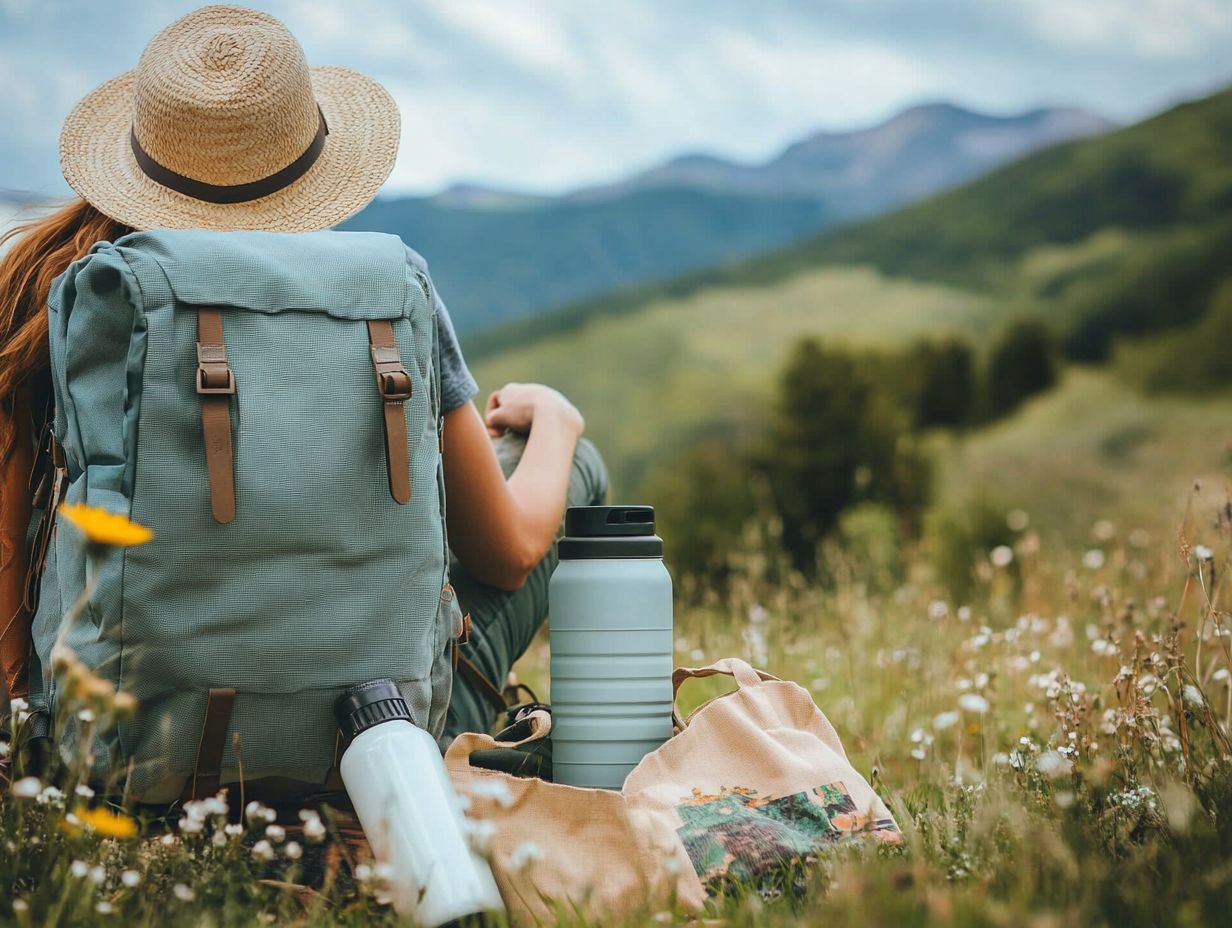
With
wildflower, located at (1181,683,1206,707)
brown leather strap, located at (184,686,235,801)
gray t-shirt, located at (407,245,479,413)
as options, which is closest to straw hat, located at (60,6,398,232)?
gray t-shirt, located at (407,245,479,413)

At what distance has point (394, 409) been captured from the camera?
218 cm

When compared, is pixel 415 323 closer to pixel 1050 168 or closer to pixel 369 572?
pixel 369 572

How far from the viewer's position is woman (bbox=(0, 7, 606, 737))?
8.04 ft

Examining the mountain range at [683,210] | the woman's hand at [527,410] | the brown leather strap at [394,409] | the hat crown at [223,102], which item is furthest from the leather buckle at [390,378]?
the mountain range at [683,210]

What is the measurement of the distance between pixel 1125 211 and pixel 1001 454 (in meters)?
25.3

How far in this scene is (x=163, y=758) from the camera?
7.00 ft

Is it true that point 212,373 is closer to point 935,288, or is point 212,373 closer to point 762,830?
point 762,830

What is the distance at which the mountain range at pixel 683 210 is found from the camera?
6244 cm

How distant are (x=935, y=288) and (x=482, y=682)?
4726 centimetres

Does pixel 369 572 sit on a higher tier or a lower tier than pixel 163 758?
higher

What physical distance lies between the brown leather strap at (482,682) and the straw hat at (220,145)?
3.68 ft

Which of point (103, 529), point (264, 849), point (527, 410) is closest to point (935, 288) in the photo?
point (527, 410)

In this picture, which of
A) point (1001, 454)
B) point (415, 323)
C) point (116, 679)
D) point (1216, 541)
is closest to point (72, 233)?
point (415, 323)

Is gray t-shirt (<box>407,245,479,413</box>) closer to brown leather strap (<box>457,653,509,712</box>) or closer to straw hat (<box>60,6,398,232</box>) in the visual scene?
straw hat (<box>60,6,398,232</box>)
